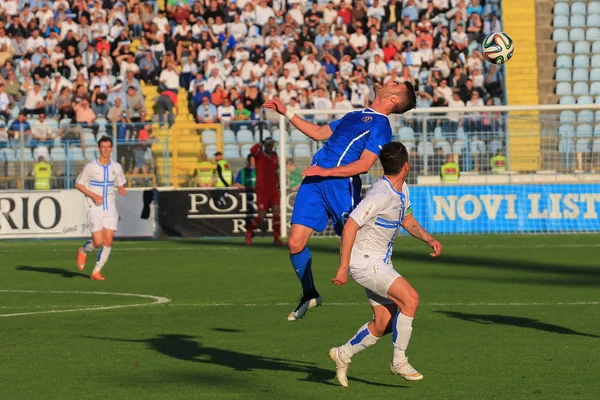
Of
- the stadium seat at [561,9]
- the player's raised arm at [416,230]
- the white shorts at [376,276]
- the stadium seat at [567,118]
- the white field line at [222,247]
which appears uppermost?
the stadium seat at [561,9]

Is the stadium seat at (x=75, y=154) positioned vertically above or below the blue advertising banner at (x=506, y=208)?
above

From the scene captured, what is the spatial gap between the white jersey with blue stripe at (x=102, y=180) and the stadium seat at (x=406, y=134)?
32.6 feet

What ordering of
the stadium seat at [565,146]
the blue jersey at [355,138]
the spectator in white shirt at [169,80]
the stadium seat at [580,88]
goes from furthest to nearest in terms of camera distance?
the spectator in white shirt at [169,80], the stadium seat at [580,88], the stadium seat at [565,146], the blue jersey at [355,138]

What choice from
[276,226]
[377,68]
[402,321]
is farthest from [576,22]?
[402,321]

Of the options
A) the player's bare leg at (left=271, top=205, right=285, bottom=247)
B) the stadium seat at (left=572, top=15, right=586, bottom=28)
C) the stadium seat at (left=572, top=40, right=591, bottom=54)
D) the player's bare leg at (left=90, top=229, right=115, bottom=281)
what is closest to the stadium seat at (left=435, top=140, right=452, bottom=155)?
the player's bare leg at (left=271, top=205, right=285, bottom=247)

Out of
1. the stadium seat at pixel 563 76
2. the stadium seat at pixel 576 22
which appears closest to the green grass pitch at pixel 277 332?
the stadium seat at pixel 563 76

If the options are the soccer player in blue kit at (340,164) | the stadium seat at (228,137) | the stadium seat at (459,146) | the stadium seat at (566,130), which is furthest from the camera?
the stadium seat at (228,137)

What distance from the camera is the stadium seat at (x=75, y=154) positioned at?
84.1 feet

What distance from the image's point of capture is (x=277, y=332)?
36.0 ft

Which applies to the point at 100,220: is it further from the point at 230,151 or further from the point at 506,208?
the point at 506,208

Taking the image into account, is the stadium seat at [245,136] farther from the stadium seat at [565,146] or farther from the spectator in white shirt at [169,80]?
the stadium seat at [565,146]

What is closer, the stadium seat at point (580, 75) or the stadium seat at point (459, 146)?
the stadium seat at point (459, 146)

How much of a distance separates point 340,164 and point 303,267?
3.24 feet

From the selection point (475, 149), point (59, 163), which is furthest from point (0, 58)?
point (475, 149)
